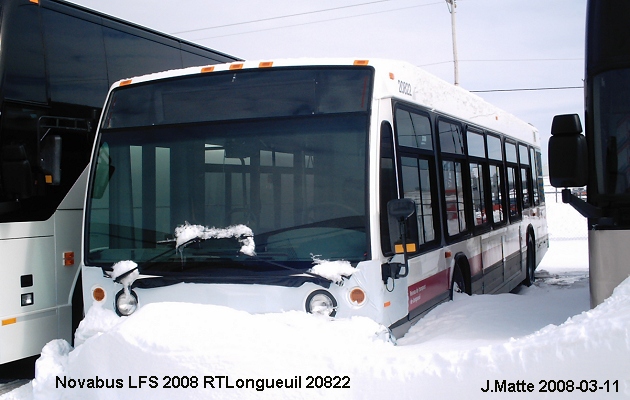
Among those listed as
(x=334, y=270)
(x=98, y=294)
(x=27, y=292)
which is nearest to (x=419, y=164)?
(x=334, y=270)

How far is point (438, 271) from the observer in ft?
22.4

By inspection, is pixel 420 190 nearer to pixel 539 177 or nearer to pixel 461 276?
pixel 461 276

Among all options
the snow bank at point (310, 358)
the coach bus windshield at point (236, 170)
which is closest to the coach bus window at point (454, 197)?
the snow bank at point (310, 358)

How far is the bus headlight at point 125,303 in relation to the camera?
5.76 meters

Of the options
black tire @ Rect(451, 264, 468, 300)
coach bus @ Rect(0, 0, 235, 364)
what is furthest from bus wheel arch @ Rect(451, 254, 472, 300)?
coach bus @ Rect(0, 0, 235, 364)

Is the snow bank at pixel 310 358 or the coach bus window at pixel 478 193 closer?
the snow bank at pixel 310 358

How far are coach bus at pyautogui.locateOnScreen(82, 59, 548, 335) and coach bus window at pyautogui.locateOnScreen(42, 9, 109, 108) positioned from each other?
1.19 metres

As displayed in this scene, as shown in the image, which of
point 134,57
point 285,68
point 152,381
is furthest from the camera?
point 134,57

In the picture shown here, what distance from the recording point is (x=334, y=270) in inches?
204

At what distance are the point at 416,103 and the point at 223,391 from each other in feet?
10.7

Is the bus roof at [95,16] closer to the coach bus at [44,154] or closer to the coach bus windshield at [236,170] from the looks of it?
the coach bus at [44,154]

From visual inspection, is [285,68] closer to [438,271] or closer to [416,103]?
[416,103]

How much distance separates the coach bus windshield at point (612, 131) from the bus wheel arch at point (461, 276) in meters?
2.49

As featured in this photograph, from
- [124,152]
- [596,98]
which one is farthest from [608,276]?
[124,152]
